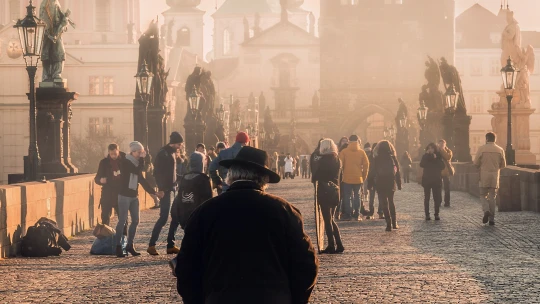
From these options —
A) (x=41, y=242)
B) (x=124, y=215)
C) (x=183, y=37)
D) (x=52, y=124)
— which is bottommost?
(x=41, y=242)

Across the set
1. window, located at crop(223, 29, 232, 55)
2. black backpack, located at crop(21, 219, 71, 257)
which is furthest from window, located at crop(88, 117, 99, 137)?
black backpack, located at crop(21, 219, 71, 257)

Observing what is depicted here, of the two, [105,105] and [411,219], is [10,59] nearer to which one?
[105,105]

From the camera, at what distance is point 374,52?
98.9 meters

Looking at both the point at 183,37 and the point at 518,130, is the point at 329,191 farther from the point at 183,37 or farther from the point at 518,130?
the point at 183,37

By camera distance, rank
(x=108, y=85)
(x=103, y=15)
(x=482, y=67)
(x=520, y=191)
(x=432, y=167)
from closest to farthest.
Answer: (x=432, y=167) → (x=520, y=191) → (x=108, y=85) → (x=103, y=15) → (x=482, y=67)

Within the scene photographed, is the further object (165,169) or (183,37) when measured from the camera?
(183,37)

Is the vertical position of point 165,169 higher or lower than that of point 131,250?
higher

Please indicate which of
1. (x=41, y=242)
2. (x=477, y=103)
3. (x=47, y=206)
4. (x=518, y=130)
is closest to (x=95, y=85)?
(x=477, y=103)

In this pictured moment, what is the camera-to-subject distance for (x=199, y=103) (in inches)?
1558

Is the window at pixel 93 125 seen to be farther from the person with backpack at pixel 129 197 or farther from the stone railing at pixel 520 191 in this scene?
the person with backpack at pixel 129 197

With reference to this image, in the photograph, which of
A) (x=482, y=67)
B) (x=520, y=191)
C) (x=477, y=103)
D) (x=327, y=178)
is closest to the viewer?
(x=327, y=178)

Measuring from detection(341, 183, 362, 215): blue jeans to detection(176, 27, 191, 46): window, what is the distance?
116701 millimetres

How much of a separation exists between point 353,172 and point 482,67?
3750 inches

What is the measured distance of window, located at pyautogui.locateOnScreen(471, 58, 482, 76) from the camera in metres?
113
